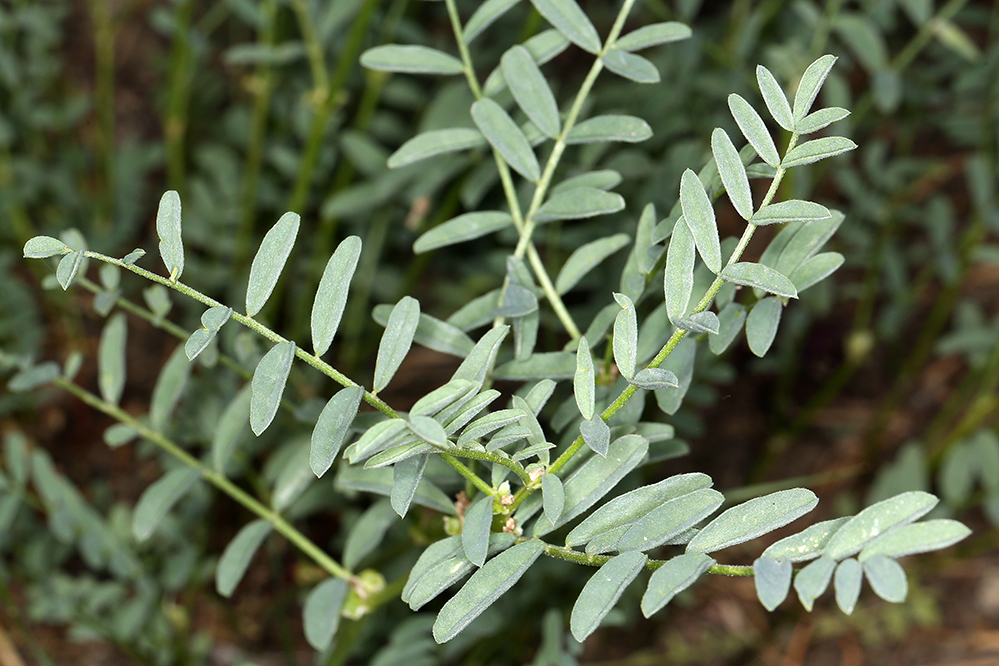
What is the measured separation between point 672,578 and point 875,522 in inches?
4.3

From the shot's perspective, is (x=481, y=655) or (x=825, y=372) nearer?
(x=481, y=655)

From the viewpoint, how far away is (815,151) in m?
0.56

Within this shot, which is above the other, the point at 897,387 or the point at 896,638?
the point at 897,387

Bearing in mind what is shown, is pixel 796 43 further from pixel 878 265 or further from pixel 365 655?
pixel 365 655

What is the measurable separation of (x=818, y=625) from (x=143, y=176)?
138cm

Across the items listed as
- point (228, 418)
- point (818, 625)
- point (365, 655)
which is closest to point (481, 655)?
point (365, 655)

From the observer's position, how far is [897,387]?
1.39 metres

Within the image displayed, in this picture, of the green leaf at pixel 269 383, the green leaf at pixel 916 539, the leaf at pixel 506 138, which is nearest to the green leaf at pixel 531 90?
the leaf at pixel 506 138

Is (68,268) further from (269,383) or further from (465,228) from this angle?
(465,228)

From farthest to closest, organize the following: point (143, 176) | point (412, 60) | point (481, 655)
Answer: point (143, 176) < point (481, 655) < point (412, 60)

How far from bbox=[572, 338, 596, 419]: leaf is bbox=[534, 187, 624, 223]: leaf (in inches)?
7.5

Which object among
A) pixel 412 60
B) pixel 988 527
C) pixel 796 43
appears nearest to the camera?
pixel 412 60

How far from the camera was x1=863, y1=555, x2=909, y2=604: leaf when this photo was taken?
1.51 feet

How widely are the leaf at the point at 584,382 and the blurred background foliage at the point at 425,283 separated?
1.36 feet
